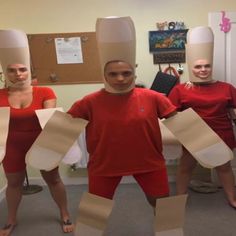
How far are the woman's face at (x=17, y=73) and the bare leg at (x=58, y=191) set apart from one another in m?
0.60

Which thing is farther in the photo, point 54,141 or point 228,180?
point 228,180

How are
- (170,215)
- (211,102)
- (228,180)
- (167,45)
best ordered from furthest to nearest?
(167,45)
(228,180)
(211,102)
(170,215)

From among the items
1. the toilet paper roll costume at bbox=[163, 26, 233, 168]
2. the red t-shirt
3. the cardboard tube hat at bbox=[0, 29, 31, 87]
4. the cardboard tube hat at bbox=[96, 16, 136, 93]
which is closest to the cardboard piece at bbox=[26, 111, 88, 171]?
the red t-shirt

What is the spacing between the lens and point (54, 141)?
153cm

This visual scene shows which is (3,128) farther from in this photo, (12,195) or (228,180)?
(228,180)

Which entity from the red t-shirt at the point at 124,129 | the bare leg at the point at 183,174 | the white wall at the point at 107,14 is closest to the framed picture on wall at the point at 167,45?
the white wall at the point at 107,14

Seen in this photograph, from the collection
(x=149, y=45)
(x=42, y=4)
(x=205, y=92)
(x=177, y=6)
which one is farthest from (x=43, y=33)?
(x=205, y=92)

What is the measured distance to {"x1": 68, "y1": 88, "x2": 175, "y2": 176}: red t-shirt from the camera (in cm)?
157

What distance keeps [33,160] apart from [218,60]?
6.18ft

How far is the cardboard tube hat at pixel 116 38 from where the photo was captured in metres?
1.52

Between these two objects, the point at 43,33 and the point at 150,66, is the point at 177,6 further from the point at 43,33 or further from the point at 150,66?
the point at 43,33

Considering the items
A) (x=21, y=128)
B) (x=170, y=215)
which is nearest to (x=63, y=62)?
(x=21, y=128)

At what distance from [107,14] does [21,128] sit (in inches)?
51.0

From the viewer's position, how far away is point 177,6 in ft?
9.05
